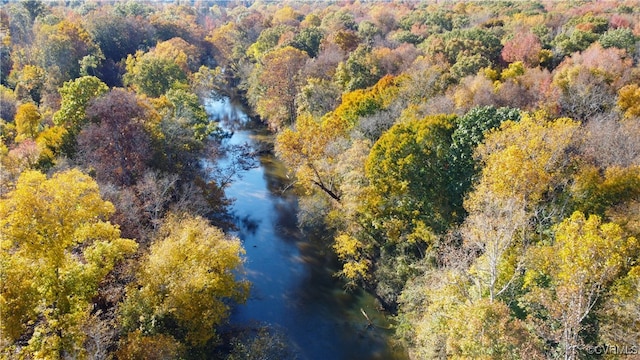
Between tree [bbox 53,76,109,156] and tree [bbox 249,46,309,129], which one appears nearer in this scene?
tree [bbox 53,76,109,156]

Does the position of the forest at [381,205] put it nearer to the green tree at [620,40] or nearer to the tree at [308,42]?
the green tree at [620,40]

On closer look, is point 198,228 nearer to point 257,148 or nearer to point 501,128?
point 501,128

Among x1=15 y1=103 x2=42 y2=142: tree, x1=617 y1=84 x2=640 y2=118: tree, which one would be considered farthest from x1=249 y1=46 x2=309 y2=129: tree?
x1=617 y1=84 x2=640 y2=118: tree

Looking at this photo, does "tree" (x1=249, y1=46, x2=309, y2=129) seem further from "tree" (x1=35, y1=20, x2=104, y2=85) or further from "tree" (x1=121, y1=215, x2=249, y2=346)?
"tree" (x1=121, y1=215, x2=249, y2=346)

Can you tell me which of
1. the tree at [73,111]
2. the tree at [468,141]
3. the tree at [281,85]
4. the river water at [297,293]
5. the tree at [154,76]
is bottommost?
the river water at [297,293]

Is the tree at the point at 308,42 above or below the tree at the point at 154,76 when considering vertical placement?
below

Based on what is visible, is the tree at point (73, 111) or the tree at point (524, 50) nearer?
the tree at point (73, 111)

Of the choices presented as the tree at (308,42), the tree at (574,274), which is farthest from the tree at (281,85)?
the tree at (574,274)

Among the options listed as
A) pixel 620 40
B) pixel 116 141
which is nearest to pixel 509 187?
pixel 116 141
